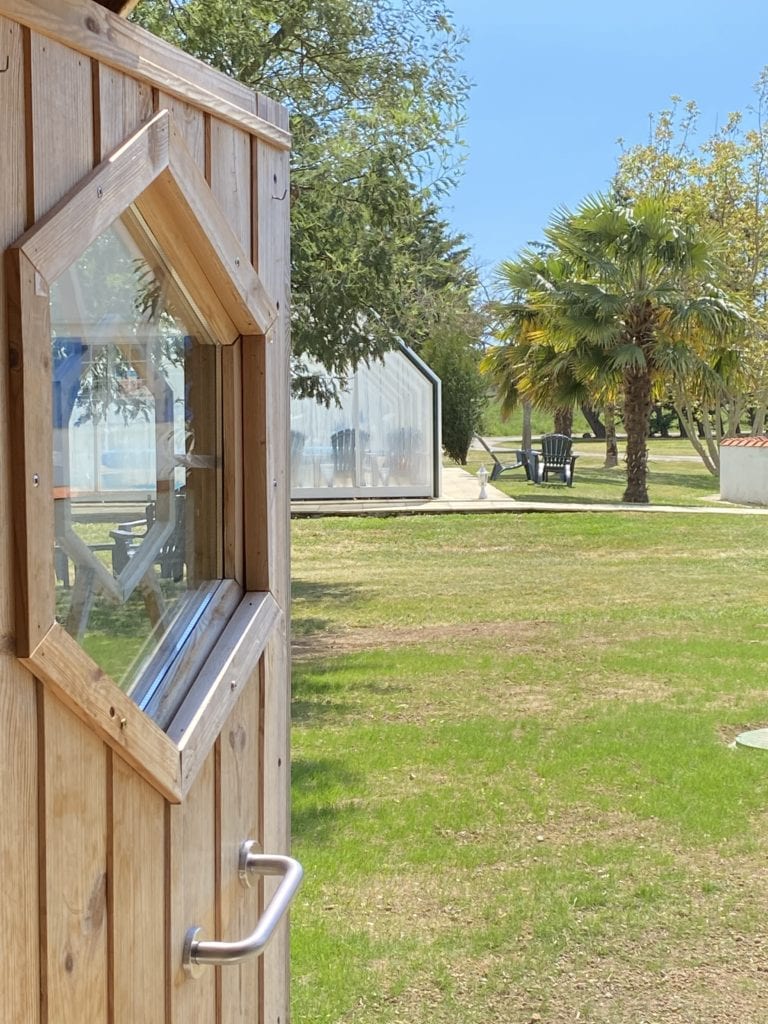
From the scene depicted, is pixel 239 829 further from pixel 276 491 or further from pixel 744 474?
pixel 744 474

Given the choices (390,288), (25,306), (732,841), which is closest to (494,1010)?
(732,841)

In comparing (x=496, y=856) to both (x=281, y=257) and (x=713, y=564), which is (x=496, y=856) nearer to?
(x=281, y=257)

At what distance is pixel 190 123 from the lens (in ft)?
5.45

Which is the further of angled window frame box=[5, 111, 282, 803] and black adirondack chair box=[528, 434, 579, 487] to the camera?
black adirondack chair box=[528, 434, 579, 487]

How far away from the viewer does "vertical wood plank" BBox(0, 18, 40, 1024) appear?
1210 mm

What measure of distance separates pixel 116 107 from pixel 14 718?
747 mm

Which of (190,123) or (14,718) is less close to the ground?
(190,123)

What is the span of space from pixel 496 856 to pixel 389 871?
454 mm

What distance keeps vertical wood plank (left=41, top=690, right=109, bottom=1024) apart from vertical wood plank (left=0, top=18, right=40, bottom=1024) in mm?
28

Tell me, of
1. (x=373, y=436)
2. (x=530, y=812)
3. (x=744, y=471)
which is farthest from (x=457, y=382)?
(x=530, y=812)

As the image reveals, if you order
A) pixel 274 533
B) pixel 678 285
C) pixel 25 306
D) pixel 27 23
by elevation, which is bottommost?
pixel 274 533

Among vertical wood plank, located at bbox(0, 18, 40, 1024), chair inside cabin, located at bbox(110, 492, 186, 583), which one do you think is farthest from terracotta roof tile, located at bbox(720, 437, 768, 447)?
vertical wood plank, located at bbox(0, 18, 40, 1024)

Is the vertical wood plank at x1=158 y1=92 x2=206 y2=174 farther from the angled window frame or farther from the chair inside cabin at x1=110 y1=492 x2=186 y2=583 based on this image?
the chair inside cabin at x1=110 y1=492 x2=186 y2=583

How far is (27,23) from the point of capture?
1237mm
